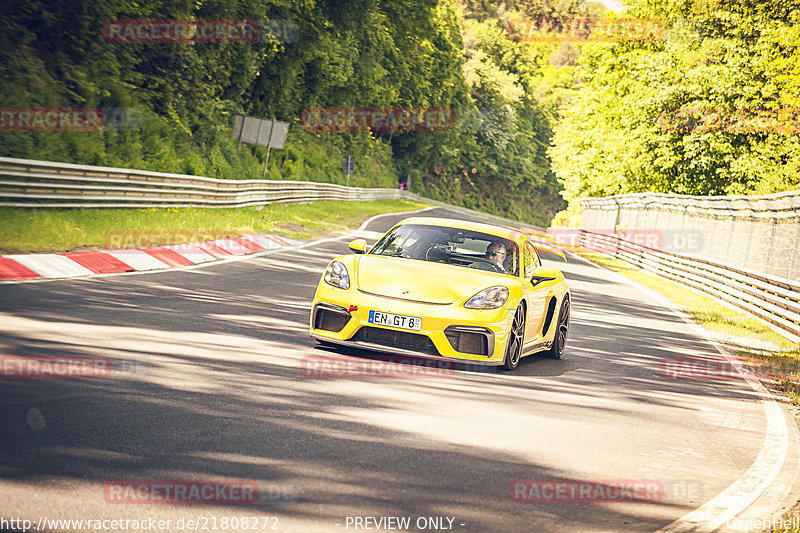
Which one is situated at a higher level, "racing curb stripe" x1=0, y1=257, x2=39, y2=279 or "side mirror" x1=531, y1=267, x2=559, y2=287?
"side mirror" x1=531, y1=267, x2=559, y2=287

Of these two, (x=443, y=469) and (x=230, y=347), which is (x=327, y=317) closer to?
(x=230, y=347)

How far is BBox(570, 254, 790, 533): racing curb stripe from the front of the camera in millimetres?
4879

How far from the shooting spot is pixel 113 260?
13.8 meters

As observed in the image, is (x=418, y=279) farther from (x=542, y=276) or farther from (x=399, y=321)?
(x=542, y=276)

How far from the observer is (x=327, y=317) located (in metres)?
8.44

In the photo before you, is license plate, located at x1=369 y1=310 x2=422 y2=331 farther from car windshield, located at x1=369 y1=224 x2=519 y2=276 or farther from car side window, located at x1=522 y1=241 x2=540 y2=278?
car side window, located at x1=522 y1=241 x2=540 y2=278

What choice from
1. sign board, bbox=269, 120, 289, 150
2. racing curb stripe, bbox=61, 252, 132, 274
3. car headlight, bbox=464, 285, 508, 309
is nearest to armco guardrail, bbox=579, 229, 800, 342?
car headlight, bbox=464, 285, 508, 309

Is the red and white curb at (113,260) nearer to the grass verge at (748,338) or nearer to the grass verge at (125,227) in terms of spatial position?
the grass verge at (125,227)

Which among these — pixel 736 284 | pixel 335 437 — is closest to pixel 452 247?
pixel 335 437

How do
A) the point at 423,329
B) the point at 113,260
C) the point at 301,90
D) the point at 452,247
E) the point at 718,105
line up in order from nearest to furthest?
the point at 423,329, the point at 452,247, the point at 113,260, the point at 718,105, the point at 301,90

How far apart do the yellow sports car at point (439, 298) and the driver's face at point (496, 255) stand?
1cm

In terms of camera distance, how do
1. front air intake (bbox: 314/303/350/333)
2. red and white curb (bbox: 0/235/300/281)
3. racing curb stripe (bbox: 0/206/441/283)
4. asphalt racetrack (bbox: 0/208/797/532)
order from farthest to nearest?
red and white curb (bbox: 0/235/300/281) → racing curb stripe (bbox: 0/206/441/283) → front air intake (bbox: 314/303/350/333) → asphalt racetrack (bbox: 0/208/797/532)

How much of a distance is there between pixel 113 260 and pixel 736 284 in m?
13.3

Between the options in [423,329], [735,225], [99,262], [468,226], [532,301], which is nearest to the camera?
[423,329]
